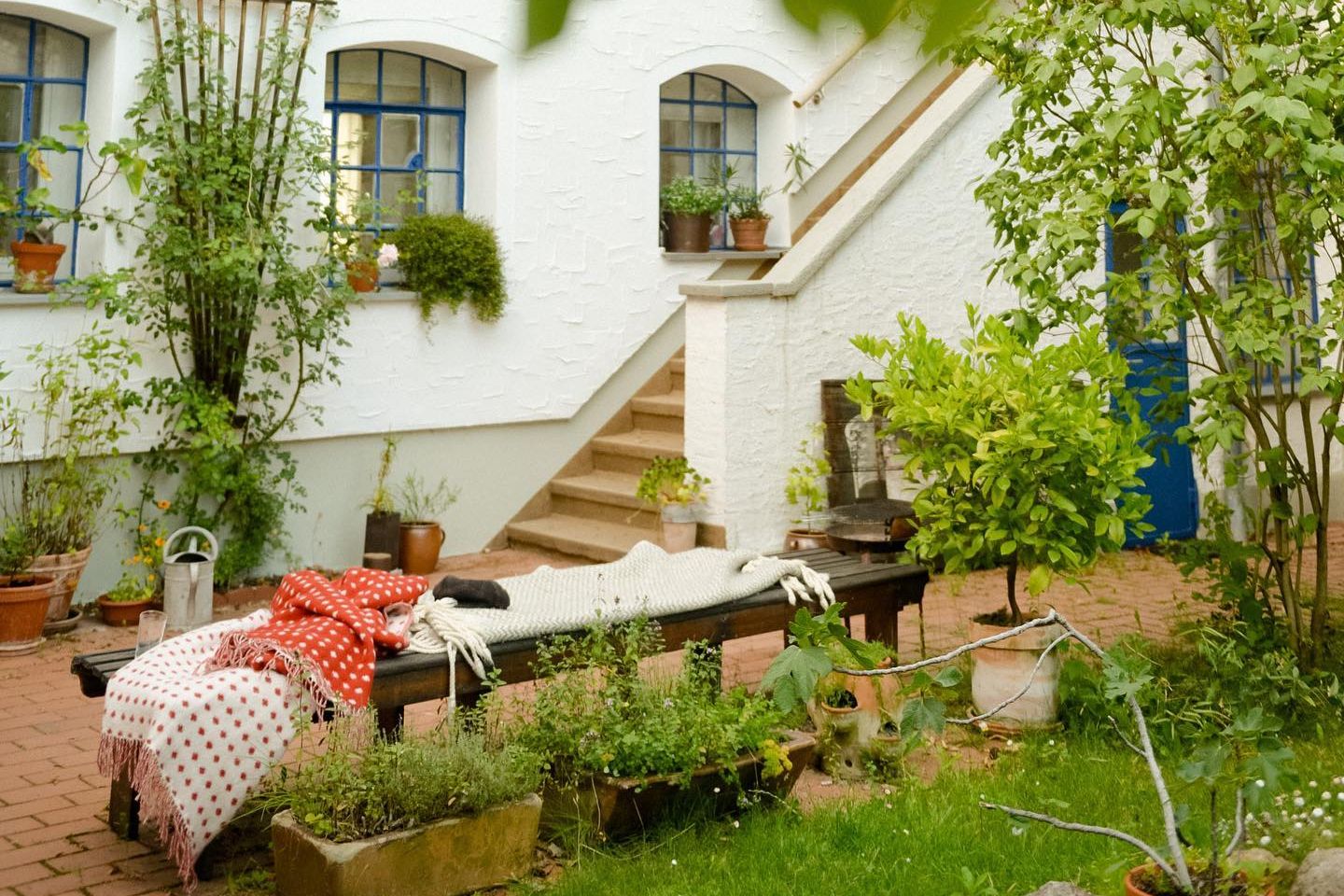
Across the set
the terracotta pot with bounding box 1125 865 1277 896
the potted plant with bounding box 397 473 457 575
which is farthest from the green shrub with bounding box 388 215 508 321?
the terracotta pot with bounding box 1125 865 1277 896

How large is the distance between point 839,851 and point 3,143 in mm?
5817

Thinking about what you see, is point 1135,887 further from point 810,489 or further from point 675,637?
point 810,489

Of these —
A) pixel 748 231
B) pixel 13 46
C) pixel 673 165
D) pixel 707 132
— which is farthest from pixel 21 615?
pixel 707 132

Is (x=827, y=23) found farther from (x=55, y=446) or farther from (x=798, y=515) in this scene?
(x=798, y=515)

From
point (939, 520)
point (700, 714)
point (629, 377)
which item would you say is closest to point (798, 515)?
point (629, 377)

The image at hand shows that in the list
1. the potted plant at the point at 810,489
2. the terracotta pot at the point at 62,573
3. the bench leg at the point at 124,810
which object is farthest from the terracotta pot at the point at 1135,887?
the terracotta pot at the point at 62,573

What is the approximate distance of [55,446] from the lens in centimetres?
765

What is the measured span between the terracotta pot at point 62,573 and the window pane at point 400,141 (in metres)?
3.07

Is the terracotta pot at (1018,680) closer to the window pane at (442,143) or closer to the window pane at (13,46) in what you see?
the window pane at (442,143)

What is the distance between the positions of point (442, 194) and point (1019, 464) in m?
4.91

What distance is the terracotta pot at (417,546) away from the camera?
28.5 ft

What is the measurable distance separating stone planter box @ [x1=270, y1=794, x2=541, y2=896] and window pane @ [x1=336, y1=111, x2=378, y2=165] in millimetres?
5619

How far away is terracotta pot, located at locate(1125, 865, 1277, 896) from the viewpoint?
134 inches

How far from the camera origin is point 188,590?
7492mm
